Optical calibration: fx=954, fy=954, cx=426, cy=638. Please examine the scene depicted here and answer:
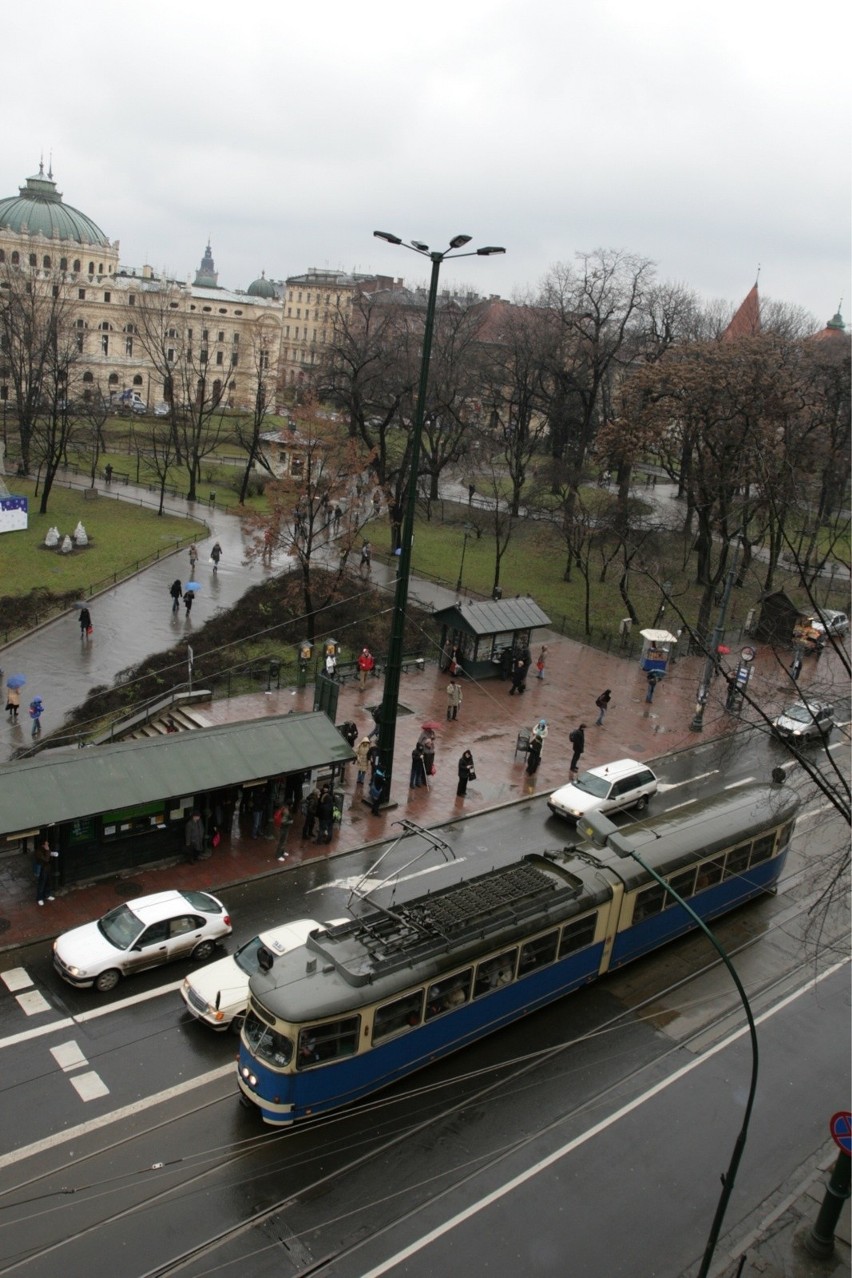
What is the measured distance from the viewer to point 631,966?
54.4 feet

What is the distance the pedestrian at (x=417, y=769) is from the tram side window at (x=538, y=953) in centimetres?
903

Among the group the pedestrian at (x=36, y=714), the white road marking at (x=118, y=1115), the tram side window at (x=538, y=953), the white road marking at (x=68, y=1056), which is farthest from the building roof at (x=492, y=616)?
the white road marking at (x=68, y=1056)

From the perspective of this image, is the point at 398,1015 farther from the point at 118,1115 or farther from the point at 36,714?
the point at 36,714

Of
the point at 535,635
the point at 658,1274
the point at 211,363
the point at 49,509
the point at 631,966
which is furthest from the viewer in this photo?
the point at 211,363

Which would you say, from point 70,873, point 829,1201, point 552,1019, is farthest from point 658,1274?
point 70,873

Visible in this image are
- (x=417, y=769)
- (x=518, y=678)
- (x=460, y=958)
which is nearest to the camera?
(x=460, y=958)

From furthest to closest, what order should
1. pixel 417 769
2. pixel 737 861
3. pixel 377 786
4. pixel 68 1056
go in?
pixel 417 769
pixel 377 786
pixel 737 861
pixel 68 1056

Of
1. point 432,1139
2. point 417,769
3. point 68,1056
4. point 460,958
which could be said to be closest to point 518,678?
point 417,769

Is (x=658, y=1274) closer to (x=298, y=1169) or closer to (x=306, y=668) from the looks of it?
(x=298, y=1169)

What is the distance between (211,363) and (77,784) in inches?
4267

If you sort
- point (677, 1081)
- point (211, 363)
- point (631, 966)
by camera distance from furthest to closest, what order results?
point (211, 363)
point (631, 966)
point (677, 1081)

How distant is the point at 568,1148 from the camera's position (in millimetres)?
12445

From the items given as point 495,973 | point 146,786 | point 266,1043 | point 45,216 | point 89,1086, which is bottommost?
point 89,1086

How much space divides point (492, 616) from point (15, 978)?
65.1ft
